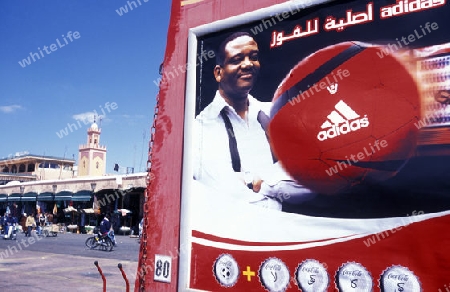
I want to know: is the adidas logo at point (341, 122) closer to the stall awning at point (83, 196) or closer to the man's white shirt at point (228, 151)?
the man's white shirt at point (228, 151)

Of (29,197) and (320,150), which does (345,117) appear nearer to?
(320,150)

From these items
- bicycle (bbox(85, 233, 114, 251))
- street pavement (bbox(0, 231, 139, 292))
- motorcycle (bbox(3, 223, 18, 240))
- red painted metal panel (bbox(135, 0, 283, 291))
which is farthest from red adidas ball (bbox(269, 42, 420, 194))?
motorcycle (bbox(3, 223, 18, 240))

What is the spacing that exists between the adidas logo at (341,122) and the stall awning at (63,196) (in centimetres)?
3544

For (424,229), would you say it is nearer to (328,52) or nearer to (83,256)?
(328,52)

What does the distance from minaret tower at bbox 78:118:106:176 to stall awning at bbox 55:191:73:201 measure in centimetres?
3693

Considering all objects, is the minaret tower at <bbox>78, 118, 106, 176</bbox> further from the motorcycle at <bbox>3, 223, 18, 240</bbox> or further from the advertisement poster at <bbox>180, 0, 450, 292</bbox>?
the advertisement poster at <bbox>180, 0, 450, 292</bbox>

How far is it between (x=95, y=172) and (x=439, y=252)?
248 ft

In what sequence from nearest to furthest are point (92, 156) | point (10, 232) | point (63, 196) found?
point (10, 232), point (63, 196), point (92, 156)

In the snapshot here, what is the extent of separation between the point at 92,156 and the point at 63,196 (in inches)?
1538

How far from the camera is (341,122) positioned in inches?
176

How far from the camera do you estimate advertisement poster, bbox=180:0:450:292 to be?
3896 mm

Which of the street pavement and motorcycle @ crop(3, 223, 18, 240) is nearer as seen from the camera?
the street pavement

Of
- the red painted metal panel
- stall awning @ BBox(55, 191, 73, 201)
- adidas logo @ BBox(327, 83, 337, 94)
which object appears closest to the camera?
adidas logo @ BBox(327, 83, 337, 94)

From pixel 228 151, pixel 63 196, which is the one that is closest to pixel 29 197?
pixel 63 196
